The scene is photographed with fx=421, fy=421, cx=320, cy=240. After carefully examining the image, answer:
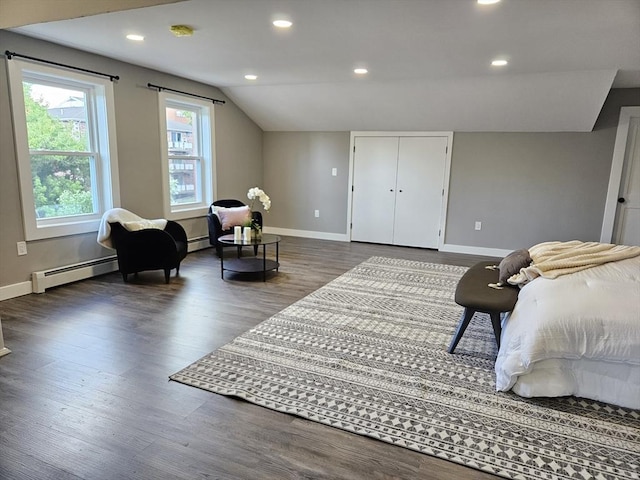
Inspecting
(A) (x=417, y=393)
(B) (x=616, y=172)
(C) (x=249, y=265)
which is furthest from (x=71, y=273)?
(B) (x=616, y=172)

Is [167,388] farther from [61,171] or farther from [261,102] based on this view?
[261,102]

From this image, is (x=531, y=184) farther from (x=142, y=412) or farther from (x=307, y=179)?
(x=142, y=412)

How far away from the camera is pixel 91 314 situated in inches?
139

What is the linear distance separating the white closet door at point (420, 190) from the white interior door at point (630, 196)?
2301 mm

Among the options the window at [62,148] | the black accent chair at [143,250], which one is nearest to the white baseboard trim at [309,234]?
the black accent chair at [143,250]

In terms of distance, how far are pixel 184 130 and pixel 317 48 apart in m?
2.84

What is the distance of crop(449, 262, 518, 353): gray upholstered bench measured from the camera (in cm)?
270

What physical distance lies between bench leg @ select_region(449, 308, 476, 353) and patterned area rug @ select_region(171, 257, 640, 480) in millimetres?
83

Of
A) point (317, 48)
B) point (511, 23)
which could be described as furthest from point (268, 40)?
point (511, 23)

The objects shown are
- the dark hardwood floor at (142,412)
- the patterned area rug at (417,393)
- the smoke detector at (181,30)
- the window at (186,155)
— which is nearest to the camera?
the dark hardwood floor at (142,412)

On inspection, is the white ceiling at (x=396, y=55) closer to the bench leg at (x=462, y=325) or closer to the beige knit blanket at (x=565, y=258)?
the beige knit blanket at (x=565, y=258)

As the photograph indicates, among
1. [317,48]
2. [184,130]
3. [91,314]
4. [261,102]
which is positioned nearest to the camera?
[91,314]

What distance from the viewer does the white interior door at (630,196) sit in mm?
5438

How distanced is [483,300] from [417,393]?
0.77m
